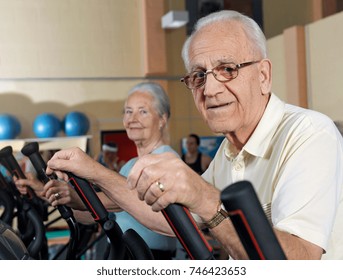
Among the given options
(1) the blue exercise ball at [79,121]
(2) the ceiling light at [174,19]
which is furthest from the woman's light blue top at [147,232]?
(2) the ceiling light at [174,19]

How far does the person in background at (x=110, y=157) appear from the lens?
147cm

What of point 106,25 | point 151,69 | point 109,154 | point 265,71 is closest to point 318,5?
point 151,69

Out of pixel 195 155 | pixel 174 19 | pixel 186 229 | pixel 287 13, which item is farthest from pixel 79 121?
pixel 186 229

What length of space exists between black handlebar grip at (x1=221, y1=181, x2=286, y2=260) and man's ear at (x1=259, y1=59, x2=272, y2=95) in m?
0.41

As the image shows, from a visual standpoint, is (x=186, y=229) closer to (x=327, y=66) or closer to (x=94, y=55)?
(x=94, y=55)

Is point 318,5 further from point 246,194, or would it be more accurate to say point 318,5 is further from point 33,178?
point 246,194

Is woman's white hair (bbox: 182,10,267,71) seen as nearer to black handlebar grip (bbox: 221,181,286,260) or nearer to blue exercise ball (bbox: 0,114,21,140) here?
black handlebar grip (bbox: 221,181,286,260)

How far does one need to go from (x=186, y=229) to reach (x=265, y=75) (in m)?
0.37

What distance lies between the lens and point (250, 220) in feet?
1.09

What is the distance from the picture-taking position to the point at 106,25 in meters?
1.27

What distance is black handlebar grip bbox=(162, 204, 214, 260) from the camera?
428 mm

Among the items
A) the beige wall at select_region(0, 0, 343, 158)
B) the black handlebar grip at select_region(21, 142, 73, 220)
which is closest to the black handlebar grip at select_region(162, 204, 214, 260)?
the black handlebar grip at select_region(21, 142, 73, 220)
